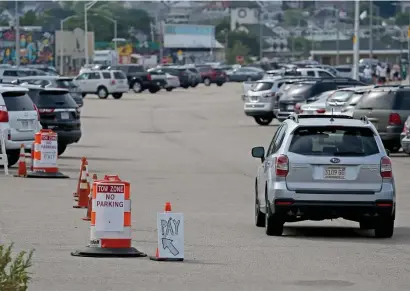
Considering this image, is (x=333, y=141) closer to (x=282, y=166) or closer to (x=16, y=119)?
(x=282, y=166)

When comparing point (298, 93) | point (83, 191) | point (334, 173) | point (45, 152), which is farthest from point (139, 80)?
point (334, 173)

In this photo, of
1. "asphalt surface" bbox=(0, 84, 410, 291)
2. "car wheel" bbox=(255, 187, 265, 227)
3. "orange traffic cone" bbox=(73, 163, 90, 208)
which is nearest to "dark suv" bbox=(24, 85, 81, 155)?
"asphalt surface" bbox=(0, 84, 410, 291)

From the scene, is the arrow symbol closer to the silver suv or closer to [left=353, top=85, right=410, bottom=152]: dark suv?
the silver suv

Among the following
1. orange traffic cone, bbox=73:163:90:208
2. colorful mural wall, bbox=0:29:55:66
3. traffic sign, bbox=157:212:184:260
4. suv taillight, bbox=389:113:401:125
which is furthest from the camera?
colorful mural wall, bbox=0:29:55:66

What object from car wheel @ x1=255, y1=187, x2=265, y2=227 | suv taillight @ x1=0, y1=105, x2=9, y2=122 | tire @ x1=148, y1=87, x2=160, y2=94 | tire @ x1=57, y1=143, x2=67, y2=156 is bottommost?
tire @ x1=148, y1=87, x2=160, y2=94

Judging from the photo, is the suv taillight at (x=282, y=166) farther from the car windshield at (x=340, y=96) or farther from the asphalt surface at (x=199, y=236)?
the car windshield at (x=340, y=96)

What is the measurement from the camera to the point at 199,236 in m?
16.2

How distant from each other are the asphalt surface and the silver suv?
34cm

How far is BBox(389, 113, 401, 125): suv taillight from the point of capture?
3225cm

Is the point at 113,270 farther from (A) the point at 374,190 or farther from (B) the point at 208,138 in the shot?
(B) the point at 208,138

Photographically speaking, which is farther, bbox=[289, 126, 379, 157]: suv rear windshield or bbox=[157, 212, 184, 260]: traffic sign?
bbox=[289, 126, 379, 157]: suv rear windshield

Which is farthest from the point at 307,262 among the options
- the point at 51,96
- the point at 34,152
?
the point at 51,96

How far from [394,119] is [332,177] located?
16703 millimetres

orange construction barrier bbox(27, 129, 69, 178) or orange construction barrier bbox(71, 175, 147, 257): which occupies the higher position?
orange construction barrier bbox(71, 175, 147, 257)
